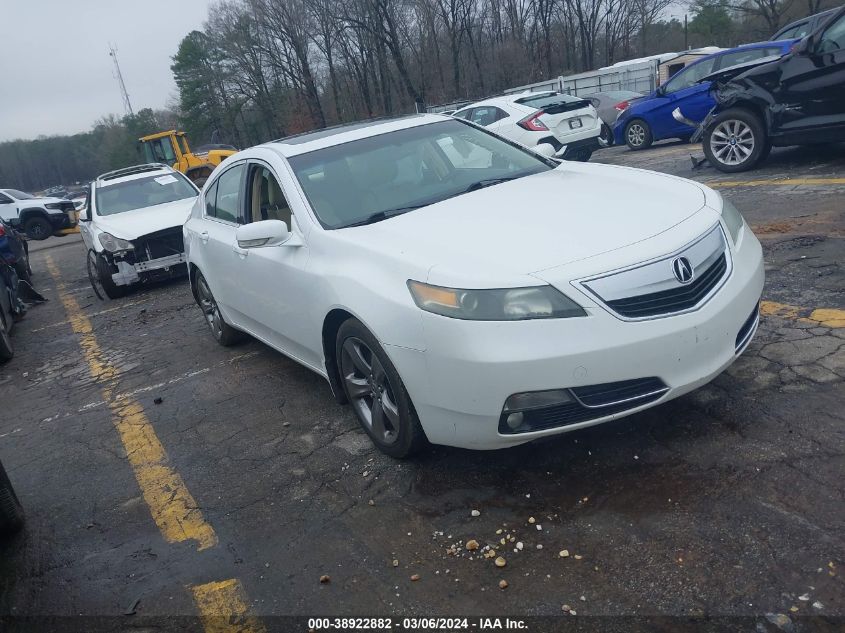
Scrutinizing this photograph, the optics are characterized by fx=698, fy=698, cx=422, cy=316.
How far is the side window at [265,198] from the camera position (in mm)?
Answer: 4379

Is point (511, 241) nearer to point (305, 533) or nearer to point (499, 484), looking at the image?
point (499, 484)

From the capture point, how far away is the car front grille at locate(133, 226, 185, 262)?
940cm

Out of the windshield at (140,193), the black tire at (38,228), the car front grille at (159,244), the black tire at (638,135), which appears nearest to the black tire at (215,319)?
the car front grille at (159,244)

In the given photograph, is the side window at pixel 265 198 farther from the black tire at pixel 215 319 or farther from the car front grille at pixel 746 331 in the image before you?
the car front grille at pixel 746 331

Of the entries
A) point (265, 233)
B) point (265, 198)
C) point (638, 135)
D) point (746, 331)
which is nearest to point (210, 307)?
point (265, 198)

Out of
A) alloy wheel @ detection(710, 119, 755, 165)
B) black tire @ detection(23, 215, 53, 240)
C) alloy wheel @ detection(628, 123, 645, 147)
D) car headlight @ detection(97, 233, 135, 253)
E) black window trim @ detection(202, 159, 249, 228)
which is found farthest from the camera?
black tire @ detection(23, 215, 53, 240)

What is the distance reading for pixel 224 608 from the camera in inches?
106

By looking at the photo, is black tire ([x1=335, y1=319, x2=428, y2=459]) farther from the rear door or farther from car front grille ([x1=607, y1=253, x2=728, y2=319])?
the rear door

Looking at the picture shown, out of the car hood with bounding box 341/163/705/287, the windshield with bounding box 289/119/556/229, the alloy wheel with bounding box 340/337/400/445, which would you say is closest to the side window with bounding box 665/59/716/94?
the windshield with bounding box 289/119/556/229

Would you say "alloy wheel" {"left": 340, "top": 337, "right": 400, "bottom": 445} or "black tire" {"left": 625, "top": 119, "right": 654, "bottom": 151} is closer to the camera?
"alloy wheel" {"left": 340, "top": 337, "right": 400, "bottom": 445}

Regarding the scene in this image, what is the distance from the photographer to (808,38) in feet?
25.8

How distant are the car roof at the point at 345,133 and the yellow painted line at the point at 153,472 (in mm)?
2011

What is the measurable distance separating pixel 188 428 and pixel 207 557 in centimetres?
162

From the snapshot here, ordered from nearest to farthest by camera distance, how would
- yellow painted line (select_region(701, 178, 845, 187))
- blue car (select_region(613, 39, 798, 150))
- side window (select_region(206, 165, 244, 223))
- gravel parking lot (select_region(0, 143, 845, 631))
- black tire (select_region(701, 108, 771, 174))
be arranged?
gravel parking lot (select_region(0, 143, 845, 631)), side window (select_region(206, 165, 244, 223)), yellow painted line (select_region(701, 178, 845, 187)), black tire (select_region(701, 108, 771, 174)), blue car (select_region(613, 39, 798, 150))
